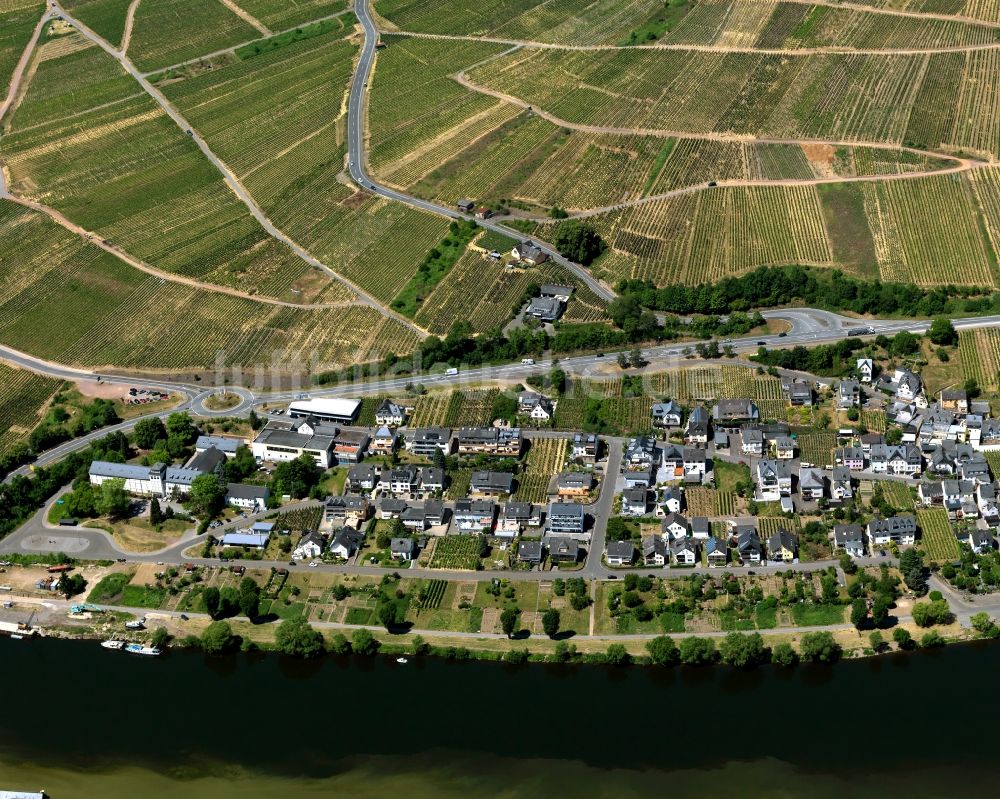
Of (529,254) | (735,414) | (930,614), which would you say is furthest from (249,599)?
(529,254)

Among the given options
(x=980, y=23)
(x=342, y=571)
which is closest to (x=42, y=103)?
(x=342, y=571)

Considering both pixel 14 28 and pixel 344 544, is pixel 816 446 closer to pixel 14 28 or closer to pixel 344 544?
pixel 344 544

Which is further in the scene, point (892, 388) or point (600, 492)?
point (892, 388)

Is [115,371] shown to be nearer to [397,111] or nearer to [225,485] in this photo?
[225,485]

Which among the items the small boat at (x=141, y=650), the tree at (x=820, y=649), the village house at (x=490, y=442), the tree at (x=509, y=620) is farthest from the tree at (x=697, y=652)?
the small boat at (x=141, y=650)

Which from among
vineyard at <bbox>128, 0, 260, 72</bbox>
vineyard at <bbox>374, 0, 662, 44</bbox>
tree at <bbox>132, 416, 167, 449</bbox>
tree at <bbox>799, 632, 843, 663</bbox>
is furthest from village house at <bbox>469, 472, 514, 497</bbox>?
vineyard at <bbox>128, 0, 260, 72</bbox>

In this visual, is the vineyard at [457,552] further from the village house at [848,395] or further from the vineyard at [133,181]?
the vineyard at [133,181]
